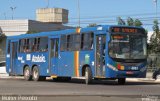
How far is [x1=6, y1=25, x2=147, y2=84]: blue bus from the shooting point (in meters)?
27.5

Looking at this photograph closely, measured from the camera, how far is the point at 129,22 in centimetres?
6688

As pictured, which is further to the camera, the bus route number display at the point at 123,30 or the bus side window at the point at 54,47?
the bus side window at the point at 54,47

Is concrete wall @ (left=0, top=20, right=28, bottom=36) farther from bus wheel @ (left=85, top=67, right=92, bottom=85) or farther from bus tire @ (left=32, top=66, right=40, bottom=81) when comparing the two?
bus wheel @ (left=85, top=67, right=92, bottom=85)

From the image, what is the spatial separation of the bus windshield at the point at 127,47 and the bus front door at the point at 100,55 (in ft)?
1.77

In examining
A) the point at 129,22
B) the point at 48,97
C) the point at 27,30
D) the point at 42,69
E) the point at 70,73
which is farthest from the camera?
the point at 27,30

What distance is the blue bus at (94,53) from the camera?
90.3 ft

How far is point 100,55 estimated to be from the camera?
28.0 meters

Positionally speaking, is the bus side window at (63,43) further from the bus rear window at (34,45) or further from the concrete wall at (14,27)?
the concrete wall at (14,27)

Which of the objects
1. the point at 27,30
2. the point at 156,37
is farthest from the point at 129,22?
the point at 27,30

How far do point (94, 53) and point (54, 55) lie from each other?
4862mm

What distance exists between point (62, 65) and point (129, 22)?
36.4 m

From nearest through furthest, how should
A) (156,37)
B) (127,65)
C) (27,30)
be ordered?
1. (127,65)
2. (156,37)
3. (27,30)

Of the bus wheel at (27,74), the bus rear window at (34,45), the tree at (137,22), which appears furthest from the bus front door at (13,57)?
the tree at (137,22)

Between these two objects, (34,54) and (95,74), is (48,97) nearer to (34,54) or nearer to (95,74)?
(95,74)
